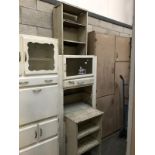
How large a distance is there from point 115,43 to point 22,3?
1.81 meters

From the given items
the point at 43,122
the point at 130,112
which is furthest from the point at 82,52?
the point at 130,112

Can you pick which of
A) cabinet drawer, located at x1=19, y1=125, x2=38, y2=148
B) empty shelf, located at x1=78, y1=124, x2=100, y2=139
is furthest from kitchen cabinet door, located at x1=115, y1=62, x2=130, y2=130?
cabinet drawer, located at x1=19, y1=125, x2=38, y2=148

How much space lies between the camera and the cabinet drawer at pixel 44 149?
188 cm

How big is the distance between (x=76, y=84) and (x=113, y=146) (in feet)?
4.78

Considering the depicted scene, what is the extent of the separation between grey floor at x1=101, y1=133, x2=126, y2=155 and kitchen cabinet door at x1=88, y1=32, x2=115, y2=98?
884 millimetres

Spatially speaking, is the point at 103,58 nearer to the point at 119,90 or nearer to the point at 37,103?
the point at 119,90

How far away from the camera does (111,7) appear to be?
3650 millimetres

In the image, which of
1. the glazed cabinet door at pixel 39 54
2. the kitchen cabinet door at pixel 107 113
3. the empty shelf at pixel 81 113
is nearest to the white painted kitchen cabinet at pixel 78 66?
the glazed cabinet door at pixel 39 54

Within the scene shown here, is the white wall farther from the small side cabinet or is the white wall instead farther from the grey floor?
the grey floor

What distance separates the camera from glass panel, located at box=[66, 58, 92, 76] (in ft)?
7.61

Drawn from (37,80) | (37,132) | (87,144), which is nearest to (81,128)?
(87,144)
